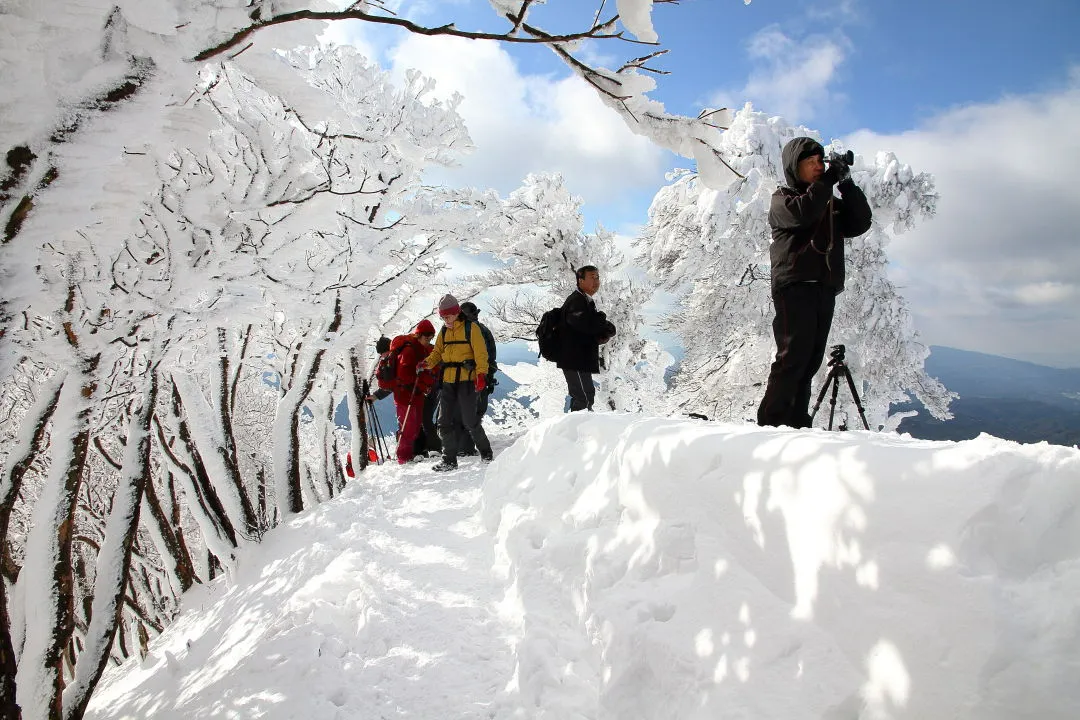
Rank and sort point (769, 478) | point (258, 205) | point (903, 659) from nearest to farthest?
point (903, 659) < point (769, 478) < point (258, 205)

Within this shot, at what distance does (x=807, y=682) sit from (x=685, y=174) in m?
12.0

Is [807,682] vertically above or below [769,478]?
below

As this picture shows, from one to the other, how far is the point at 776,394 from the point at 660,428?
1010 mm

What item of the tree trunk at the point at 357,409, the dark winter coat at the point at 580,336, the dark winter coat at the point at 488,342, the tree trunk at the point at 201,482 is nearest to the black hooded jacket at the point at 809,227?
the dark winter coat at the point at 580,336

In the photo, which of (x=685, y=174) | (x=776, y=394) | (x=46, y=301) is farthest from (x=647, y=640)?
(x=685, y=174)

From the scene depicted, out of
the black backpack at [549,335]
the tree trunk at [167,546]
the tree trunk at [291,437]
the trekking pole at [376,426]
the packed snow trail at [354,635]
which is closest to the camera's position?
the packed snow trail at [354,635]

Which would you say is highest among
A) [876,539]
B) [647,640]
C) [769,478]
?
[769,478]

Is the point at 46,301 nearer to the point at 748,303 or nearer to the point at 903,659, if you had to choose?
Result: the point at 903,659

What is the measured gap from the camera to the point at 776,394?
3059 millimetres

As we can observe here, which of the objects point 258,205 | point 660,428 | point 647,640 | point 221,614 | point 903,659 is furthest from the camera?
point 221,614

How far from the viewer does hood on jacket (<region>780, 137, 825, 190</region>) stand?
3020 millimetres

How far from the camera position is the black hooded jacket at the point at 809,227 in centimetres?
295

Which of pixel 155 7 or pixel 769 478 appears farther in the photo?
pixel 769 478

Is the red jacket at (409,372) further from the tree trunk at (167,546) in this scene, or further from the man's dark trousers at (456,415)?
the tree trunk at (167,546)
